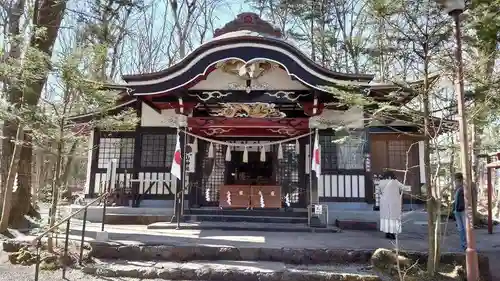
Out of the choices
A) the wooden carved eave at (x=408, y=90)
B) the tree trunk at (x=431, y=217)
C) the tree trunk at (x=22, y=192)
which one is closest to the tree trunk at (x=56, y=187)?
the tree trunk at (x=22, y=192)

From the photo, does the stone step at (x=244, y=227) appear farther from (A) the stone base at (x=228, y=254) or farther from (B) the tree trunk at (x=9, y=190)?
(B) the tree trunk at (x=9, y=190)

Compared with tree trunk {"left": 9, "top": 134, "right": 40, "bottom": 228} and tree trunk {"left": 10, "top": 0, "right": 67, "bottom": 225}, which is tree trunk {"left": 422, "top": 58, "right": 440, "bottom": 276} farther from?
tree trunk {"left": 9, "top": 134, "right": 40, "bottom": 228}

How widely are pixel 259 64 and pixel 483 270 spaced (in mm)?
6246

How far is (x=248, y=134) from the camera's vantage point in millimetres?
11703

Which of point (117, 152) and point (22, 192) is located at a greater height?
point (117, 152)

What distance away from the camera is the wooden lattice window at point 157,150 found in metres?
11.9

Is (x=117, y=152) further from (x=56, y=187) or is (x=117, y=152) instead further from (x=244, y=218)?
(x=56, y=187)

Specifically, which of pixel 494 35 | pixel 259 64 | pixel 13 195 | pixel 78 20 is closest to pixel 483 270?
pixel 494 35

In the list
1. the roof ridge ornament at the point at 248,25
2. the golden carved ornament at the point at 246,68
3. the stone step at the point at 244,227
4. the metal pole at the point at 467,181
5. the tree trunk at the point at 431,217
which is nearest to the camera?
the metal pole at the point at 467,181

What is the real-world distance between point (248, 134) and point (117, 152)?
4.42 metres

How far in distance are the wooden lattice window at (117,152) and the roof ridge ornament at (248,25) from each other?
4890 mm

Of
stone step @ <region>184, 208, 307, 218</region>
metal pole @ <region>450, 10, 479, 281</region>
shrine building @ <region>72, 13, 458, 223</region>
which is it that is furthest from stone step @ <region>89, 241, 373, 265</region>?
stone step @ <region>184, 208, 307, 218</region>

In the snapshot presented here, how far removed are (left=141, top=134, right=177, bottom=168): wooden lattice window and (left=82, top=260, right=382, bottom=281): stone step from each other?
5721mm

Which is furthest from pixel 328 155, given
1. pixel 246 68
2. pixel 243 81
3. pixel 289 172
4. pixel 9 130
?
pixel 9 130
